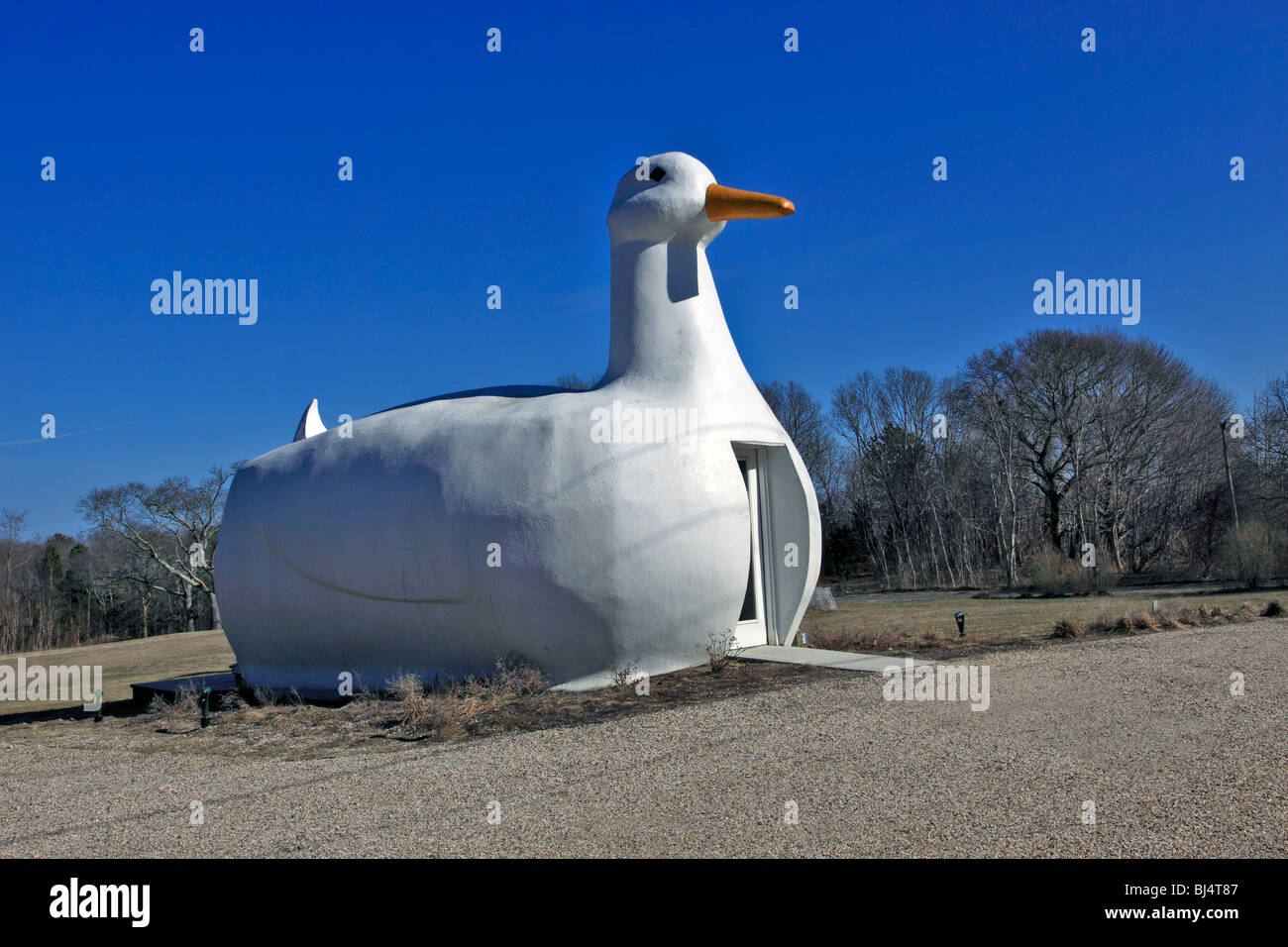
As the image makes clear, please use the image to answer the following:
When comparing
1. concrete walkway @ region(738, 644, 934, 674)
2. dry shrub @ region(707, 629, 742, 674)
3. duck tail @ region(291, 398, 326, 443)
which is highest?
duck tail @ region(291, 398, 326, 443)

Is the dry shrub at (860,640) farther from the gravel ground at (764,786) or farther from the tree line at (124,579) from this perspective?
the tree line at (124,579)

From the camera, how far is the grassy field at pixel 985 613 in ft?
46.3

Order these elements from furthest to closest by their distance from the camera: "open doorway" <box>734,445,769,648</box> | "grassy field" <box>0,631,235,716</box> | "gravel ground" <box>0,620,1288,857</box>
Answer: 1. "grassy field" <box>0,631,235,716</box>
2. "open doorway" <box>734,445,769,648</box>
3. "gravel ground" <box>0,620,1288,857</box>

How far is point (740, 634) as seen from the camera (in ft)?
41.3

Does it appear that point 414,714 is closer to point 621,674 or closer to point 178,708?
point 621,674

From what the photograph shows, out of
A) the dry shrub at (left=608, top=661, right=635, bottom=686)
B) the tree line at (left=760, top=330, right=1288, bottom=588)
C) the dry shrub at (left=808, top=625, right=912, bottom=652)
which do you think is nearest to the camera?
the dry shrub at (left=608, top=661, right=635, bottom=686)

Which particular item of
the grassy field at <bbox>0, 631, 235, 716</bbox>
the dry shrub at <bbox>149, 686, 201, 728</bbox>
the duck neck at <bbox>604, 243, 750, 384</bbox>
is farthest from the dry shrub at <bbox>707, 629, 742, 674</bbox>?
the grassy field at <bbox>0, 631, 235, 716</bbox>

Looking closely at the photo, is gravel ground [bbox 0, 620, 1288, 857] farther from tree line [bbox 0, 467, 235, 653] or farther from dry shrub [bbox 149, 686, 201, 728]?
tree line [bbox 0, 467, 235, 653]

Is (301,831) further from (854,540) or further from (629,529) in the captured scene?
(854,540)

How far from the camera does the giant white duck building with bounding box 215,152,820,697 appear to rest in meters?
10.4

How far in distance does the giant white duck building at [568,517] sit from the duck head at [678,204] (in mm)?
23

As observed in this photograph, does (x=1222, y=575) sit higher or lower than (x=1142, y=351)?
lower
